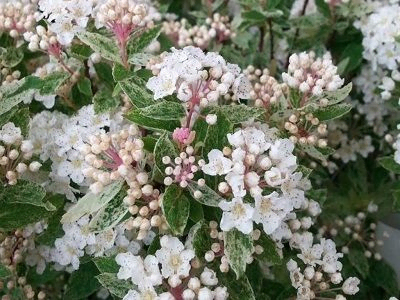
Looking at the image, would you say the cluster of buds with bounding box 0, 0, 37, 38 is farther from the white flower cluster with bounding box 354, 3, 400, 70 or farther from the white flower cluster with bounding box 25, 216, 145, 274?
the white flower cluster with bounding box 354, 3, 400, 70

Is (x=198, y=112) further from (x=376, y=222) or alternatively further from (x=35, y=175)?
(x=376, y=222)

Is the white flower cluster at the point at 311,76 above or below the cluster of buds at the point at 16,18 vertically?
above

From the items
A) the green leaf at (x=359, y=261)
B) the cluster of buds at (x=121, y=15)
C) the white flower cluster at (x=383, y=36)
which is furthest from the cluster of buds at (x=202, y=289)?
the white flower cluster at (x=383, y=36)

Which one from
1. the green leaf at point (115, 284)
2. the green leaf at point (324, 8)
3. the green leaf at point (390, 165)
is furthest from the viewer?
the green leaf at point (324, 8)

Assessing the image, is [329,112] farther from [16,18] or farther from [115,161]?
[16,18]

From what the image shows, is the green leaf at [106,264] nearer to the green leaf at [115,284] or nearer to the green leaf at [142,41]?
the green leaf at [115,284]

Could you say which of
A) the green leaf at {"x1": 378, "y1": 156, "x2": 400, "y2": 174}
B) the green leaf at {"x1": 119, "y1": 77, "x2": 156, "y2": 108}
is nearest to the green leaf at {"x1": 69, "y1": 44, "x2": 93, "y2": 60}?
the green leaf at {"x1": 119, "y1": 77, "x2": 156, "y2": 108}

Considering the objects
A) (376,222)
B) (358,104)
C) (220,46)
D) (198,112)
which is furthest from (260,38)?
(198,112)
